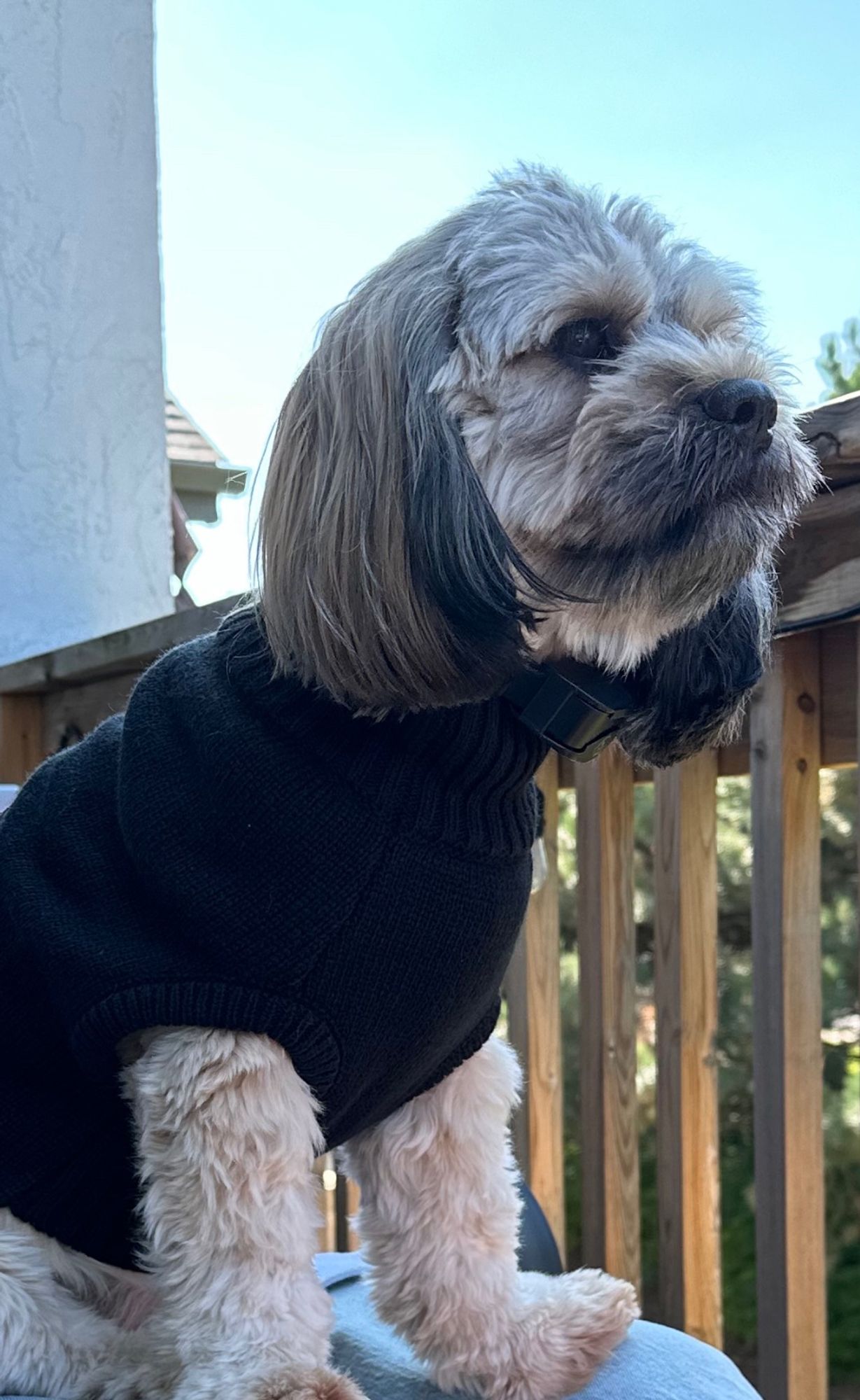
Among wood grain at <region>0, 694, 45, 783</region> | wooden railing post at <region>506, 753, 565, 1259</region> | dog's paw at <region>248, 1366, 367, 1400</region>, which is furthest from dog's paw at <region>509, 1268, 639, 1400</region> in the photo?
wood grain at <region>0, 694, 45, 783</region>

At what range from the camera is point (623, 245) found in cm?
146

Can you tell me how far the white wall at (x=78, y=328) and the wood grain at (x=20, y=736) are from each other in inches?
6.2

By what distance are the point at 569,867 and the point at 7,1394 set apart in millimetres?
5214

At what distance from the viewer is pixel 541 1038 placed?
2537mm

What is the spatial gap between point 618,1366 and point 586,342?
1.21m

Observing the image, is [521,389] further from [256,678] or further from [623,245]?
[256,678]

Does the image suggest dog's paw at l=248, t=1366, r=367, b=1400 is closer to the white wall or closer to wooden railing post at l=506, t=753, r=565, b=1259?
wooden railing post at l=506, t=753, r=565, b=1259

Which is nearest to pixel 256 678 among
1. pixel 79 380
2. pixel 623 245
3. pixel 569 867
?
pixel 623 245

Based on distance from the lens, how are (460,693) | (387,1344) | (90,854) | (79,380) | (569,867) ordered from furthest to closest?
(569,867)
(79,380)
(387,1344)
(90,854)
(460,693)

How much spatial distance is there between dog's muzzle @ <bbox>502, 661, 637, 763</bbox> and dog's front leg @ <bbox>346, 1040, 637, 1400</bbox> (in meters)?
0.46

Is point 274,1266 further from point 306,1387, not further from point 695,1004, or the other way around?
point 695,1004

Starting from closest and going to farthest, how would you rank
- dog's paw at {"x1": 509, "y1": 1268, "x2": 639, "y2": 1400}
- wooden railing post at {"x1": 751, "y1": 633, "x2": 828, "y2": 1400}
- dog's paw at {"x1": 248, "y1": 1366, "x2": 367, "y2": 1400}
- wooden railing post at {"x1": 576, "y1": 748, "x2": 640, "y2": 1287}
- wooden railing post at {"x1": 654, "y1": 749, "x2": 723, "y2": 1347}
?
1. dog's paw at {"x1": 248, "y1": 1366, "x2": 367, "y2": 1400}
2. dog's paw at {"x1": 509, "y1": 1268, "x2": 639, "y2": 1400}
3. wooden railing post at {"x1": 751, "y1": 633, "x2": 828, "y2": 1400}
4. wooden railing post at {"x1": 654, "y1": 749, "x2": 723, "y2": 1347}
5. wooden railing post at {"x1": 576, "y1": 748, "x2": 640, "y2": 1287}

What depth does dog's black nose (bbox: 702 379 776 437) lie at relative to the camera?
4.35 ft

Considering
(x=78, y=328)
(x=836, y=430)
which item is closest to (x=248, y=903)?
(x=836, y=430)
